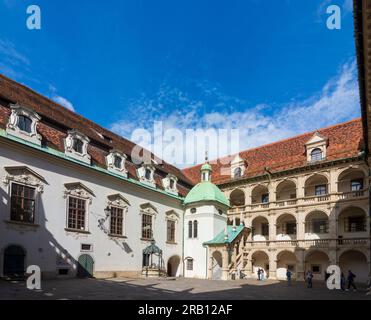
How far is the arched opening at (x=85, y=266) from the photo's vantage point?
23.5 m

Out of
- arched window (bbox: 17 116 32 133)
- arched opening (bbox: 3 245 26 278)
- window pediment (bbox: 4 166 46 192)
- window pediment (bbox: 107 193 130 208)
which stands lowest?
arched opening (bbox: 3 245 26 278)

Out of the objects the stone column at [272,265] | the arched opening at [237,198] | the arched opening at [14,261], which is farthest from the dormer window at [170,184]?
the arched opening at [14,261]

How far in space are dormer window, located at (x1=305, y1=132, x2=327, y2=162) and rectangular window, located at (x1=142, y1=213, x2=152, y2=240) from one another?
1658 centimetres

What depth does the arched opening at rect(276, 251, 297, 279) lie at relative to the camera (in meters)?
34.5

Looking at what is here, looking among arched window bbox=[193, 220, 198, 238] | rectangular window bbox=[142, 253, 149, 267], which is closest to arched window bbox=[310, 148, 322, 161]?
arched window bbox=[193, 220, 198, 238]

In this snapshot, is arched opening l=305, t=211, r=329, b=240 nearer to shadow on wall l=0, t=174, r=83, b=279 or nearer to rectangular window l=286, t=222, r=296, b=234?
rectangular window l=286, t=222, r=296, b=234

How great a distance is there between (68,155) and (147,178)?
9.09m

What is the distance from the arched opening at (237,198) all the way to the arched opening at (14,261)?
81.9ft

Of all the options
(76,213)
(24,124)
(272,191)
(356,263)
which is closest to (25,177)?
(24,124)

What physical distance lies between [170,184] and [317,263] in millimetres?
16035

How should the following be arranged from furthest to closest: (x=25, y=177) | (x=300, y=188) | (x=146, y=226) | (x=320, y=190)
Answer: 1. (x=320, y=190)
2. (x=300, y=188)
3. (x=146, y=226)
4. (x=25, y=177)

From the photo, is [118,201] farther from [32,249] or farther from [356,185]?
[356,185]

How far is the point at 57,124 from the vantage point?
24109 mm

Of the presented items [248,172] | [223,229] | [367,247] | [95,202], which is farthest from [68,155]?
[367,247]
